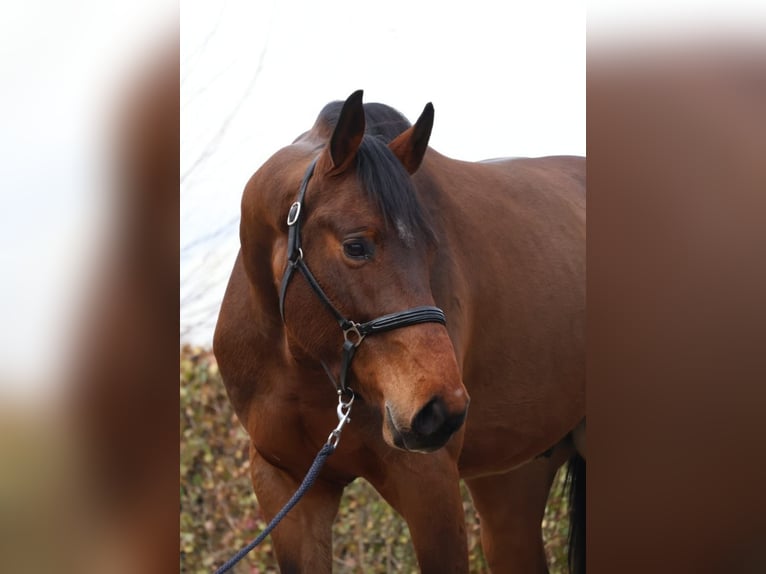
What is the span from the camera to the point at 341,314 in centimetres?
267

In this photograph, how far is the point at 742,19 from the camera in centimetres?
314

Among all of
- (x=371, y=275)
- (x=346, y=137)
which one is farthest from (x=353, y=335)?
(x=346, y=137)

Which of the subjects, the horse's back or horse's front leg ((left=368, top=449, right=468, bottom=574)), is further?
the horse's back

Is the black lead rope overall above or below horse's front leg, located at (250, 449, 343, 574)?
above

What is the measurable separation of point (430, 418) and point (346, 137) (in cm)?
79

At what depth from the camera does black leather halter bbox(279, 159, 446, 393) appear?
2.58 meters

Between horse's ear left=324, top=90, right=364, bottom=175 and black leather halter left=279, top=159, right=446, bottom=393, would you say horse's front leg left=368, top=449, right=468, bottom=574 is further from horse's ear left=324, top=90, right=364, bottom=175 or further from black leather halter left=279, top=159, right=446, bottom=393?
horse's ear left=324, top=90, right=364, bottom=175

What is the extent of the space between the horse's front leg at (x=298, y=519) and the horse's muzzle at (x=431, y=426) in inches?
30.9

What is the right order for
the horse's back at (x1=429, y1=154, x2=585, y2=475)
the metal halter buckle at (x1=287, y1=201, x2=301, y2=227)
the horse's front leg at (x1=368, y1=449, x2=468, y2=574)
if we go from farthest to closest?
the horse's back at (x1=429, y1=154, x2=585, y2=475)
the horse's front leg at (x1=368, y1=449, x2=468, y2=574)
the metal halter buckle at (x1=287, y1=201, x2=301, y2=227)

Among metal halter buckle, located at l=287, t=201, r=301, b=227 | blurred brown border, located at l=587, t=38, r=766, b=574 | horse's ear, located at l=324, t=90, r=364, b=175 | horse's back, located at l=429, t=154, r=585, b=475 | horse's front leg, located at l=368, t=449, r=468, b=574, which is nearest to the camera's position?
horse's ear, located at l=324, t=90, r=364, b=175

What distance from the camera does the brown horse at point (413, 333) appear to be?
8.62 ft

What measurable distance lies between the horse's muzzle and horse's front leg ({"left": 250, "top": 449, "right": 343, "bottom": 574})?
0.78 m

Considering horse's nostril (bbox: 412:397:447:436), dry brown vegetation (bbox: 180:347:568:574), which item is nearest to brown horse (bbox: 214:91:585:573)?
horse's nostril (bbox: 412:397:447:436)

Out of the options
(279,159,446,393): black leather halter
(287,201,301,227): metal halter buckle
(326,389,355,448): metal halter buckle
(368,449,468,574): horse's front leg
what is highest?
(287,201,301,227): metal halter buckle
